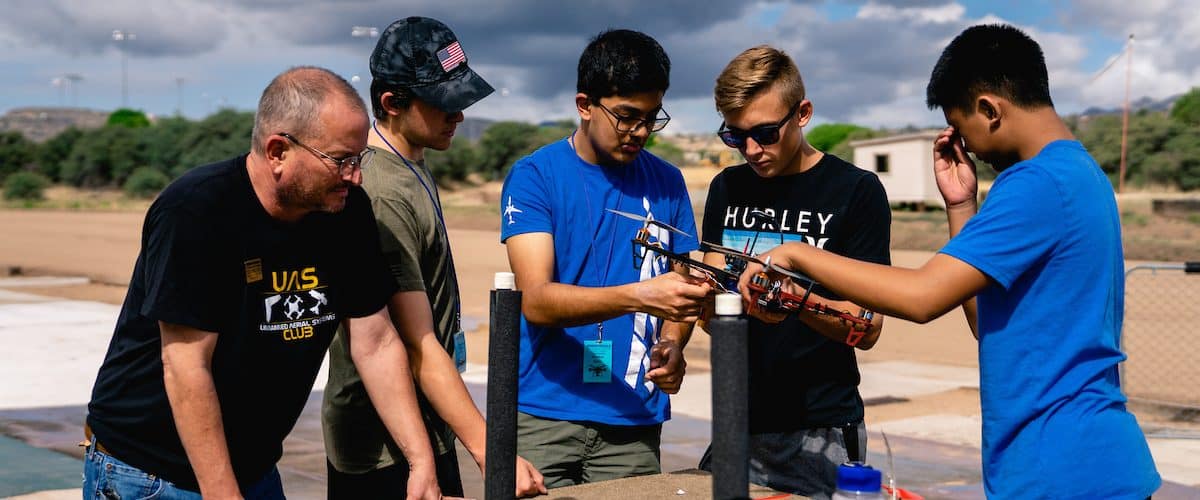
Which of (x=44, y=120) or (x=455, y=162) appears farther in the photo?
(x=44, y=120)

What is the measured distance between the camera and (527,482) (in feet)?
9.60

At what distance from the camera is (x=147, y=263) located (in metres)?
2.71

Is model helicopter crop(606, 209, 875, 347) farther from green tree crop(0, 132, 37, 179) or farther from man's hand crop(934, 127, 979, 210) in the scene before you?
green tree crop(0, 132, 37, 179)

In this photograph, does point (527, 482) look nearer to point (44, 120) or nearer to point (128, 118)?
point (128, 118)

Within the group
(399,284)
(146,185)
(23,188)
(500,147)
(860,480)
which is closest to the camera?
(860,480)

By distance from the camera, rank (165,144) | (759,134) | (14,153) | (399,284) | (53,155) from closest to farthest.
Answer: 1. (399,284)
2. (759,134)
3. (14,153)
4. (165,144)
5. (53,155)

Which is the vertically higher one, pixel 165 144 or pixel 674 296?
pixel 165 144

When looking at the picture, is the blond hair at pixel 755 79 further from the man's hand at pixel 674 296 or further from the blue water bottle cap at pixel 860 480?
the blue water bottle cap at pixel 860 480

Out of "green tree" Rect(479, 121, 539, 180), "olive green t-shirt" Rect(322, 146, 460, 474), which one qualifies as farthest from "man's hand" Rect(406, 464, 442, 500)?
"green tree" Rect(479, 121, 539, 180)

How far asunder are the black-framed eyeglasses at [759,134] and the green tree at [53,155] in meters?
87.6

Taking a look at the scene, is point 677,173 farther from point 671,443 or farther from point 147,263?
point 671,443

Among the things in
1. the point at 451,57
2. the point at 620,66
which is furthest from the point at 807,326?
the point at 451,57

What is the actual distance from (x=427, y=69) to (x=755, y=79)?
3.21ft

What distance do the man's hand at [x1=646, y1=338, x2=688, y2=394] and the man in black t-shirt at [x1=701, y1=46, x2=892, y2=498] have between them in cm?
30
